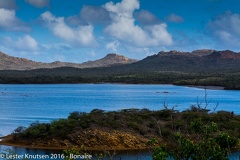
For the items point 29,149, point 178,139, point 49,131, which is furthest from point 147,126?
point 178,139

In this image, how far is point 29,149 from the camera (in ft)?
111

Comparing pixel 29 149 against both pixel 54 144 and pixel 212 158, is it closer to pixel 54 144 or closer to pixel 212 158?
pixel 54 144

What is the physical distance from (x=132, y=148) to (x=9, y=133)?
1157 centimetres

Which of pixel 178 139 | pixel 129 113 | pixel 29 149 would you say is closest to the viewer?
pixel 178 139

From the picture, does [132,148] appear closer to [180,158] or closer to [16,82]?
[180,158]

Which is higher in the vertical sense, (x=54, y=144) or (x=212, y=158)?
(x=212, y=158)

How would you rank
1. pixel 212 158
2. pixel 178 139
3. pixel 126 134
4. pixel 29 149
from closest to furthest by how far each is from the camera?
pixel 212 158 → pixel 178 139 → pixel 29 149 → pixel 126 134

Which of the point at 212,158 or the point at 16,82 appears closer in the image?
the point at 212,158

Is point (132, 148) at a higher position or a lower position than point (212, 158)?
lower

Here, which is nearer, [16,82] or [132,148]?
[132,148]

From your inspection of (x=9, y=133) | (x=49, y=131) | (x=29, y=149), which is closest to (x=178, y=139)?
(x=29, y=149)

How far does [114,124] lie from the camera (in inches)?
1521

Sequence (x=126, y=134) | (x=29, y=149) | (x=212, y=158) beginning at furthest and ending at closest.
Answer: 1. (x=126, y=134)
2. (x=29, y=149)
3. (x=212, y=158)

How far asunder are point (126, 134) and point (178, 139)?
25368 millimetres
